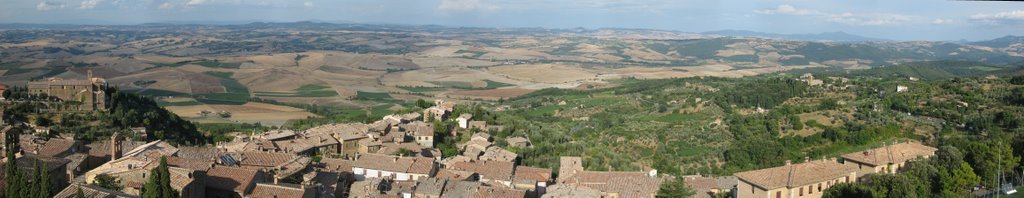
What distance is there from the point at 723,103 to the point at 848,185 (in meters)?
27.1

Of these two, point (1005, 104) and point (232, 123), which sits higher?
point (1005, 104)

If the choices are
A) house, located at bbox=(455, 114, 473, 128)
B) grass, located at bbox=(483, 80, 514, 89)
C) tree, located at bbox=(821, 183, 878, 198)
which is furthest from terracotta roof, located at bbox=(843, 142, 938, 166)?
grass, located at bbox=(483, 80, 514, 89)

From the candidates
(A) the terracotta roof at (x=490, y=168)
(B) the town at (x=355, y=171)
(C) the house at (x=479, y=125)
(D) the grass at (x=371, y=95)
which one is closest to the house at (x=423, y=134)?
(B) the town at (x=355, y=171)

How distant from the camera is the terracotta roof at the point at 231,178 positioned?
1855cm

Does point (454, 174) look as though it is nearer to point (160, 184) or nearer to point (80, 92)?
point (160, 184)

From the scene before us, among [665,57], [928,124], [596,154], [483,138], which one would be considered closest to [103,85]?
[483,138]

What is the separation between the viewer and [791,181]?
21203 millimetres

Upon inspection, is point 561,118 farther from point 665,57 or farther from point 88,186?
point 665,57

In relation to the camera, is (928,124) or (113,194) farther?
(928,124)

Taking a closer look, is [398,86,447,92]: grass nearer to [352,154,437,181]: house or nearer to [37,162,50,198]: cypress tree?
[352,154,437,181]: house

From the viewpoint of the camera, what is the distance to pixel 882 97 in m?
44.3

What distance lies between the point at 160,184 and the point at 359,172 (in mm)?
10680

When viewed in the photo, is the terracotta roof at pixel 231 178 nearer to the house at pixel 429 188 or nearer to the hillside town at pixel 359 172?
the hillside town at pixel 359 172

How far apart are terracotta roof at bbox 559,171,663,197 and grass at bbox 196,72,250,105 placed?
41851 mm
